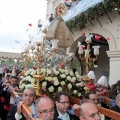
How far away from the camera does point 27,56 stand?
28.2 ft

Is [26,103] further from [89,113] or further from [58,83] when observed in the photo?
[89,113]

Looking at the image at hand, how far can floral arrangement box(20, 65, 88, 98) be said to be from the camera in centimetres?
366

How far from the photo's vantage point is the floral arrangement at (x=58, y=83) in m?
3.66

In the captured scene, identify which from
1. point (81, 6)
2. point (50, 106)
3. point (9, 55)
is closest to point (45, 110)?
point (50, 106)

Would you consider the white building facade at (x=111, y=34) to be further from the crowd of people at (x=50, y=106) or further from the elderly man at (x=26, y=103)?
the elderly man at (x=26, y=103)

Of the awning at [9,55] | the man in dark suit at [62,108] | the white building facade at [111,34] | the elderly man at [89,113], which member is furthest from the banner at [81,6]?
the awning at [9,55]

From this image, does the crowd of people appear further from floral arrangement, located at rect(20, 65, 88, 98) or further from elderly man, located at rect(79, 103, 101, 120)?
floral arrangement, located at rect(20, 65, 88, 98)

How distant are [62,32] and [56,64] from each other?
1.36 m

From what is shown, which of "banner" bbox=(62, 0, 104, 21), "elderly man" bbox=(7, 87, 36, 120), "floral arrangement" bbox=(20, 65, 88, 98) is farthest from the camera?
"banner" bbox=(62, 0, 104, 21)

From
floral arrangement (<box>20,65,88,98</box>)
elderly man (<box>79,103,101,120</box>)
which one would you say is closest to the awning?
floral arrangement (<box>20,65,88,98</box>)

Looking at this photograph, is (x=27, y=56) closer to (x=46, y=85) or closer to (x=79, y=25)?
(x=79, y=25)

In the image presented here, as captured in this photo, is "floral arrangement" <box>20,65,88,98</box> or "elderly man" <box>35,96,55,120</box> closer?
"elderly man" <box>35,96,55,120</box>

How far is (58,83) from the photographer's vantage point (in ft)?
12.0

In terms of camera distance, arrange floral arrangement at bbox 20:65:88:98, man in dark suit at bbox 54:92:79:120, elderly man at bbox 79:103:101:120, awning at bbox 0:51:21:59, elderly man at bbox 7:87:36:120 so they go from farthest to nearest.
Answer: awning at bbox 0:51:21:59 < floral arrangement at bbox 20:65:88:98 < man in dark suit at bbox 54:92:79:120 < elderly man at bbox 7:87:36:120 < elderly man at bbox 79:103:101:120
